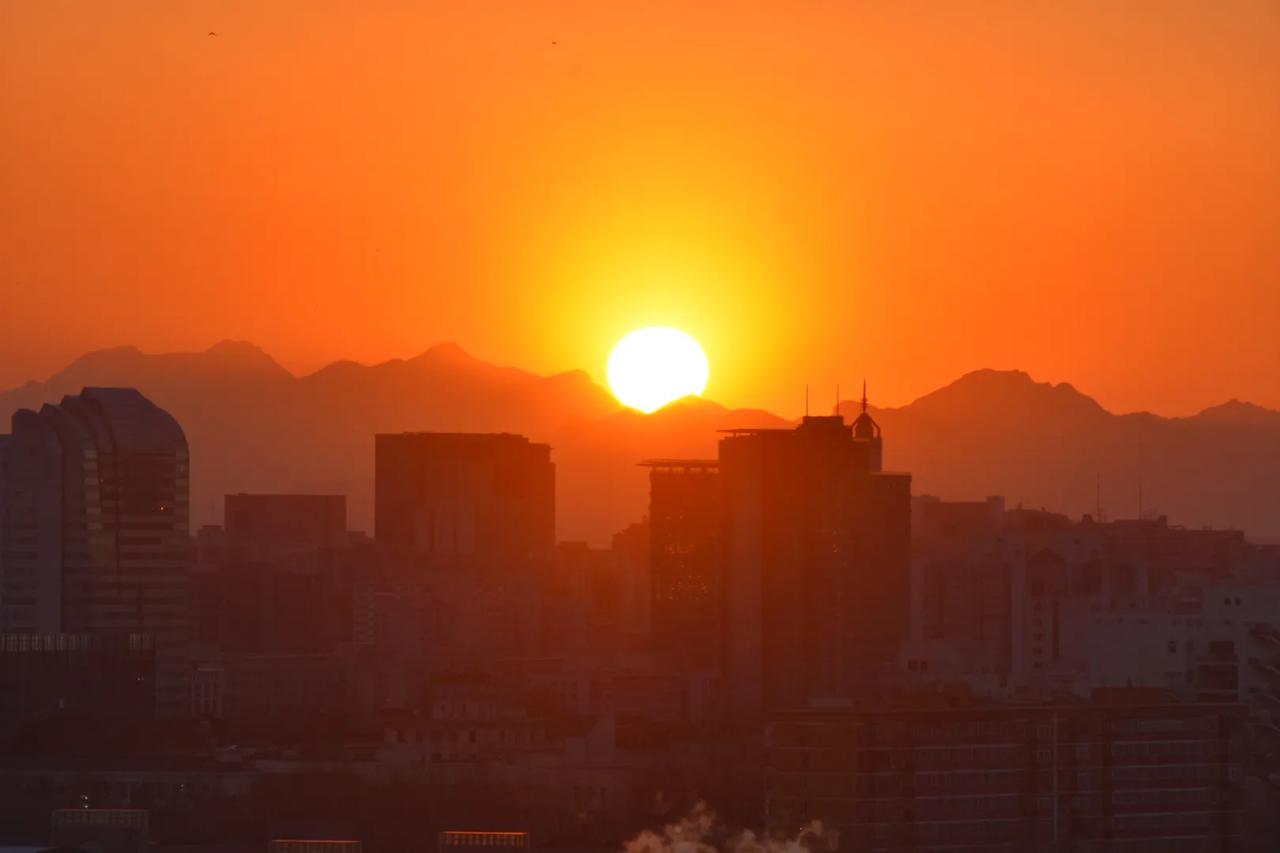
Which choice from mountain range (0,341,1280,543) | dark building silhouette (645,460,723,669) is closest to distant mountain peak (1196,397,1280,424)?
mountain range (0,341,1280,543)

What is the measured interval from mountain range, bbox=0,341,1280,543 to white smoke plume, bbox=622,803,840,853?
77228mm

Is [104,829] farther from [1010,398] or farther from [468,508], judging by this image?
[1010,398]

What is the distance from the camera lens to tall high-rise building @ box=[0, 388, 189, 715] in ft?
254

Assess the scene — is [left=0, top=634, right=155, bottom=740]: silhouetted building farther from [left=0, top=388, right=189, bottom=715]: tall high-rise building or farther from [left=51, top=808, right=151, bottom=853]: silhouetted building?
[left=0, top=388, right=189, bottom=715]: tall high-rise building

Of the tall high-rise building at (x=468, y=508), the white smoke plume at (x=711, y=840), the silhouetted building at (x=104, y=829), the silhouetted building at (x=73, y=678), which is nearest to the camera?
the white smoke plume at (x=711, y=840)

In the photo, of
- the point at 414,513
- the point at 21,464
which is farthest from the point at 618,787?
the point at 414,513

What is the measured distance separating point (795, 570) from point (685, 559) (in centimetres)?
696

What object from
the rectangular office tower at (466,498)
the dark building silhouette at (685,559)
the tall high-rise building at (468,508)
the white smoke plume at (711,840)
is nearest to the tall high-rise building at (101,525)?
the dark building silhouette at (685,559)

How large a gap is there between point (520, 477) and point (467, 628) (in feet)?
69.9

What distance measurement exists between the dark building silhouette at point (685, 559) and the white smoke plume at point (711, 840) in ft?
80.1

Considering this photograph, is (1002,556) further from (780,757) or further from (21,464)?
(780,757)

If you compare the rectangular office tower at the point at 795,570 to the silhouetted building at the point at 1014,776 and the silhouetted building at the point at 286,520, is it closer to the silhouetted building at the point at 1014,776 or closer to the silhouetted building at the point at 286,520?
the silhouetted building at the point at 1014,776

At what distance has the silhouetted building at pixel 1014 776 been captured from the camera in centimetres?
3903

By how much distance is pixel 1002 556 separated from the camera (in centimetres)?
→ 8650
